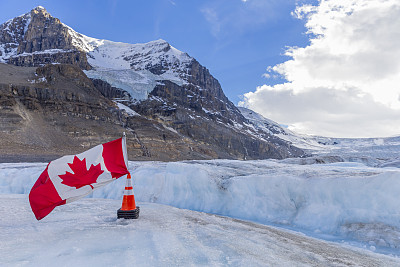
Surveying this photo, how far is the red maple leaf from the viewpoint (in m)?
4.46

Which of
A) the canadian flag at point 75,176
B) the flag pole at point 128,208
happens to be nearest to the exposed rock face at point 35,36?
the canadian flag at point 75,176

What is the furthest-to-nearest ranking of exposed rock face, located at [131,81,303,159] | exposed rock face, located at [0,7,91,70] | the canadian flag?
exposed rock face, located at [0,7,91,70] → exposed rock face, located at [131,81,303,159] → the canadian flag

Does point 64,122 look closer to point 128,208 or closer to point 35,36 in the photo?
point 128,208

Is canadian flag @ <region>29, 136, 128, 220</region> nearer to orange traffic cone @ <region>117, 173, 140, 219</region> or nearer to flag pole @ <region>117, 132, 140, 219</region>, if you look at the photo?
flag pole @ <region>117, 132, 140, 219</region>

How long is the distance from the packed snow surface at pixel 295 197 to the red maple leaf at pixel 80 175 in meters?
4.37

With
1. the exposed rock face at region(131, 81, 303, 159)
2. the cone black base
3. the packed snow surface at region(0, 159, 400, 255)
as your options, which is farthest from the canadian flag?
the exposed rock face at region(131, 81, 303, 159)

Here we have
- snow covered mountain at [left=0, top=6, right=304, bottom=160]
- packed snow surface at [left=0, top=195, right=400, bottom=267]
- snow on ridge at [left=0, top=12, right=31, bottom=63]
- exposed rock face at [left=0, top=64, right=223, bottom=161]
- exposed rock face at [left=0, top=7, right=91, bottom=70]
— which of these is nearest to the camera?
packed snow surface at [left=0, top=195, right=400, bottom=267]

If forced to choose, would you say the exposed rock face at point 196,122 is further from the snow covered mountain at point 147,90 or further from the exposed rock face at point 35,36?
the exposed rock face at point 35,36

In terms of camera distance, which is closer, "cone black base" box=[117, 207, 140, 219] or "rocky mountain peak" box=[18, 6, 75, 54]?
"cone black base" box=[117, 207, 140, 219]

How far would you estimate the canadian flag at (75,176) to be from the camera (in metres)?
4.11

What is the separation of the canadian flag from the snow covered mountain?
154ft

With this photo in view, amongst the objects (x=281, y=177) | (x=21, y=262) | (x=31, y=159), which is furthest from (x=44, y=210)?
(x=31, y=159)

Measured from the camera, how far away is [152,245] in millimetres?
3584

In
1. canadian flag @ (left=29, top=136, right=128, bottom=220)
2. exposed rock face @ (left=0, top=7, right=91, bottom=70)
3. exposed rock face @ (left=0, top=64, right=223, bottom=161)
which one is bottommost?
canadian flag @ (left=29, top=136, right=128, bottom=220)
